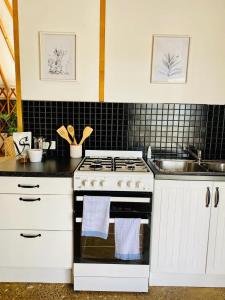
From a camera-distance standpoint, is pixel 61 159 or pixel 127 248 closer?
pixel 127 248

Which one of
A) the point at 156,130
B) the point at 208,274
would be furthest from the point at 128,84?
the point at 208,274

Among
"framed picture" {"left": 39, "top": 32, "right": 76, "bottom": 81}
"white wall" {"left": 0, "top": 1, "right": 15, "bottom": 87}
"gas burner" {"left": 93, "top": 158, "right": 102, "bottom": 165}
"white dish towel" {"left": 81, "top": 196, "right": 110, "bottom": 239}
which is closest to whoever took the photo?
"white dish towel" {"left": 81, "top": 196, "right": 110, "bottom": 239}

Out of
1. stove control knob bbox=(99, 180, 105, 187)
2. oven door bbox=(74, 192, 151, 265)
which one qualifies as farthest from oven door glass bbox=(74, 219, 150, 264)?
stove control knob bbox=(99, 180, 105, 187)

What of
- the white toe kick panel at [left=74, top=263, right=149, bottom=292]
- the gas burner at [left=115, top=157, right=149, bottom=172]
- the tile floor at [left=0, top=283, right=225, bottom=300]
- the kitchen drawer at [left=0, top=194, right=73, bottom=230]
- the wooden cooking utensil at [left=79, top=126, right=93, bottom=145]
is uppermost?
the wooden cooking utensil at [left=79, top=126, right=93, bottom=145]

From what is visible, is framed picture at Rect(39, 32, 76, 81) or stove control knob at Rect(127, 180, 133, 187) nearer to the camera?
stove control knob at Rect(127, 180, 133, 187)

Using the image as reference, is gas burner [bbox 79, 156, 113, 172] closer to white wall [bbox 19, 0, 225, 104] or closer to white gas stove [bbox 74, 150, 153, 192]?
white gas stove [bbox 74, 150, 153, 192]

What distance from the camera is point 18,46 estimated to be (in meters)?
2.16

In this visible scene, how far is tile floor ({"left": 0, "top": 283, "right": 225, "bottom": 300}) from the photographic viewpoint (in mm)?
1817

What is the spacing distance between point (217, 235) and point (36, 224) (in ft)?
4.44

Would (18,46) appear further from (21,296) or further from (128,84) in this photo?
(21,296)

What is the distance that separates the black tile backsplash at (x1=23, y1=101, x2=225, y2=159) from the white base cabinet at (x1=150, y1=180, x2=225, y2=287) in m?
0.65

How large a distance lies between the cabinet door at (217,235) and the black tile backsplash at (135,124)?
2.15ft

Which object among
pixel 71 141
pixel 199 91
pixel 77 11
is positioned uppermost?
pixel 77 11

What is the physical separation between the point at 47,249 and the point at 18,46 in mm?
1706
